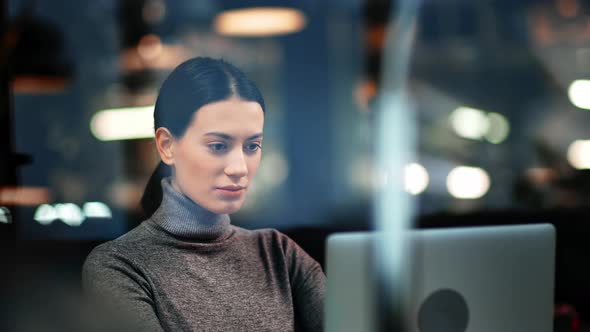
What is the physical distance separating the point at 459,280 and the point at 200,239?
19.0 inches

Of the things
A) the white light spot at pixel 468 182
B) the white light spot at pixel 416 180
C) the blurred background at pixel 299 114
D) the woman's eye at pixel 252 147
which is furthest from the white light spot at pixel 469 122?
the woman's eye at pixel 252 147

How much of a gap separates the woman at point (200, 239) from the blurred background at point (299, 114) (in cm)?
5

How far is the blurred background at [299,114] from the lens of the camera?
1427 mm

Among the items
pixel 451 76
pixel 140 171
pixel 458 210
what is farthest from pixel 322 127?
pixel 451 76

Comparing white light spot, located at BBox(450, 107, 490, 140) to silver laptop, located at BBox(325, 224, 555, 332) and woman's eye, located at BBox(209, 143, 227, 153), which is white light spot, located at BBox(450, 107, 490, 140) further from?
woman's eye, located at BBox(209, 143, 227, 153)

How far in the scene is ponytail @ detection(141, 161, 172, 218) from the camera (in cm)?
136

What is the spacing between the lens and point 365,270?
1.09 m

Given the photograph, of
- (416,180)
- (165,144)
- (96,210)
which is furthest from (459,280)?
(416,180)

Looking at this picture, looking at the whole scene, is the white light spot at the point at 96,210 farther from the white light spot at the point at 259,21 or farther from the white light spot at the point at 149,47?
the white light spot at the point at 259,21

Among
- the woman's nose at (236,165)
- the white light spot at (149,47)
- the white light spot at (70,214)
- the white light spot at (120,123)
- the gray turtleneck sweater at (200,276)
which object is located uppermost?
the white light spot at (149,47)

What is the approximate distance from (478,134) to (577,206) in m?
0.59

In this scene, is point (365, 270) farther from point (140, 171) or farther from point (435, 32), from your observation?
point (435, 32)

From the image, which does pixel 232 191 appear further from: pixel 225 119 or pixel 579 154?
pixel 579 154

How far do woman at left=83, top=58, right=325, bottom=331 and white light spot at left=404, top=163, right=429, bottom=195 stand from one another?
3.32ft
